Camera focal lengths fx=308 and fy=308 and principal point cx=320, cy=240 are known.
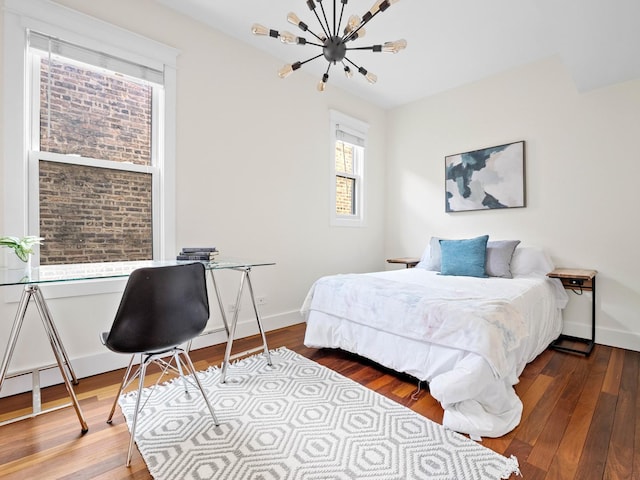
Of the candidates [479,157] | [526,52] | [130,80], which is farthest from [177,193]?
[526,52]

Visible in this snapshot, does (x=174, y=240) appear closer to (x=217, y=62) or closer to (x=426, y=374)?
(x=217, y=62)

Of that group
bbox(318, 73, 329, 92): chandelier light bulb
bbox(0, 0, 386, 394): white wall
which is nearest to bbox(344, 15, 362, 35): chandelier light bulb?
bbox(318, 73, 329, 92): chandelier light bulb

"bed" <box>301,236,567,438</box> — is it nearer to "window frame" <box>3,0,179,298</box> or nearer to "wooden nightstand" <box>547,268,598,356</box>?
"wooden nightstand" <box>547,268,598,356</box>

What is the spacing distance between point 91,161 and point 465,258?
3.34 metres

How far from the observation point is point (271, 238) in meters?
3.21

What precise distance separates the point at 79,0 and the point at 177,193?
141cm

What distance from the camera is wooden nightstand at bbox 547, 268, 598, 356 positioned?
2.63m

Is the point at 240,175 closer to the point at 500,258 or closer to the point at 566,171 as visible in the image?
the point at 500,258

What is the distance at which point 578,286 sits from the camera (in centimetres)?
271

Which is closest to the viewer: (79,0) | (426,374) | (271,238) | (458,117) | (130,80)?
(426,374)

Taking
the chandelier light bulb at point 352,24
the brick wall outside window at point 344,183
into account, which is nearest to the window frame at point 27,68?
the chandelier light bulb at point 352,24

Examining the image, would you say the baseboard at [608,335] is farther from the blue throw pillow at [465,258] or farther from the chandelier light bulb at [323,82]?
the chandelier light bulb at [323,82]

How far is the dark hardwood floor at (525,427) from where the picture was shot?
4.39 feet

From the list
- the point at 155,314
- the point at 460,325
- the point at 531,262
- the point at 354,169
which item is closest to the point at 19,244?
the point at 155,314
